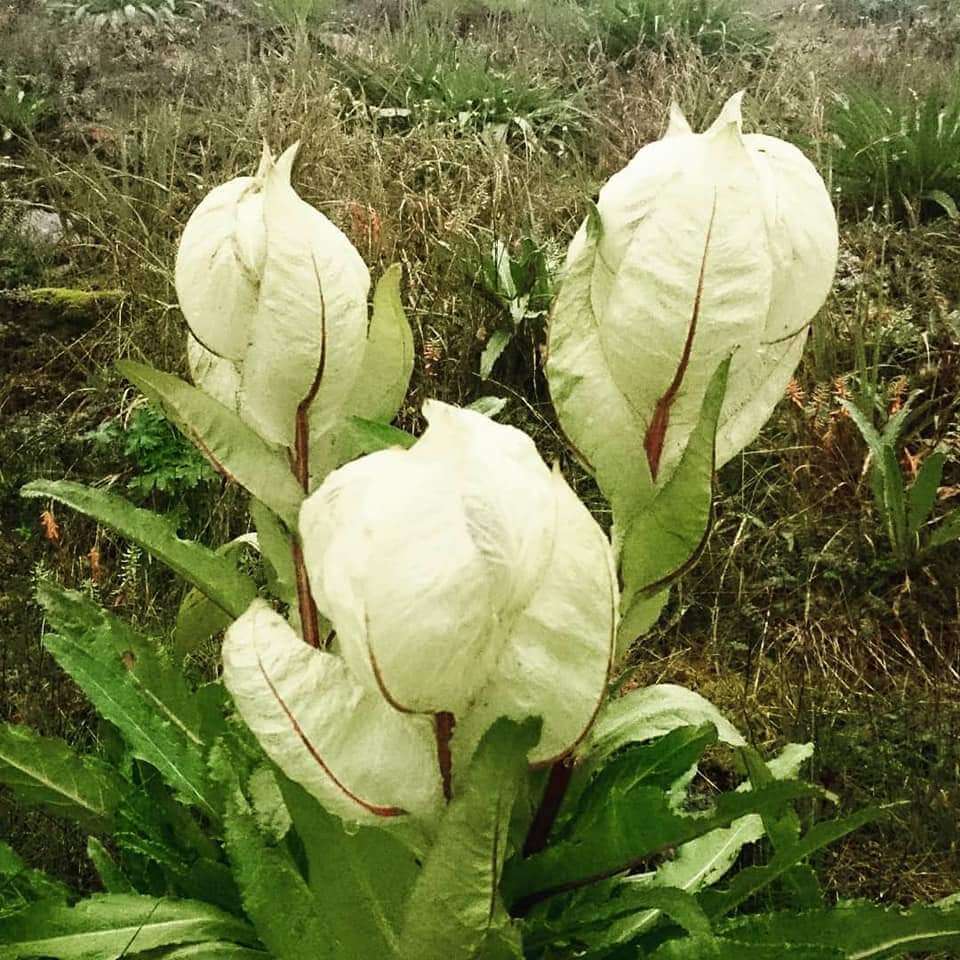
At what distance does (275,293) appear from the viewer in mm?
650

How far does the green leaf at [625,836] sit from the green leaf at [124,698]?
16.5 inches

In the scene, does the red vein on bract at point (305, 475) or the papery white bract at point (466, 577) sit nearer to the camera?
the papery white bract at point (466, 577)

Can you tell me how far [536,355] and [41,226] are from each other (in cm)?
216

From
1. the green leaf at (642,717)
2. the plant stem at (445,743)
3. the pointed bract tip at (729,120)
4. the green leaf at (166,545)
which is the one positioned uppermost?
the pointed bract tip at (729,120)

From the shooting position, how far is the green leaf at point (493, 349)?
285cm

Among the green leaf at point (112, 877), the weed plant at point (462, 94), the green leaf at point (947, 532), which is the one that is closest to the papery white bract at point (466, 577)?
the green leaf at point (112, 877)

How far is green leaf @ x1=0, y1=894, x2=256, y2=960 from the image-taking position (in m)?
0.85

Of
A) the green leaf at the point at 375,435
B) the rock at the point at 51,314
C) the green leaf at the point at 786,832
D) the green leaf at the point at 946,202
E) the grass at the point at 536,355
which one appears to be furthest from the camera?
the green leaf at the point at 946,202

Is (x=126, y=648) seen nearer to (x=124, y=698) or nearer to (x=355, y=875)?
(x=124, y=698)

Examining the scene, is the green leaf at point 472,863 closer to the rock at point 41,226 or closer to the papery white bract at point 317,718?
the papery white bract at point 317,718

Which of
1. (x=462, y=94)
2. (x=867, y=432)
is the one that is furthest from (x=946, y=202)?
(x=462, y=94)

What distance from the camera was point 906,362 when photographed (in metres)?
2.91

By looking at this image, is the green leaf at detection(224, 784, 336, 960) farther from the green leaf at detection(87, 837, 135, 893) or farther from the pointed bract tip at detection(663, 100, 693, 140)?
the pointed bract tip at detection(663, 100, 693, 140)

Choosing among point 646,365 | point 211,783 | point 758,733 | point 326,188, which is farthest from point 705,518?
point 326,188
